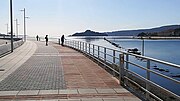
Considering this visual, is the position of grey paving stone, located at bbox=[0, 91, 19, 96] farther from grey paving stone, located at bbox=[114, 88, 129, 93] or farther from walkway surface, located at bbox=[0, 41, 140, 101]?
grey paving stone, located at bbox=[114, 88, 129, 93]

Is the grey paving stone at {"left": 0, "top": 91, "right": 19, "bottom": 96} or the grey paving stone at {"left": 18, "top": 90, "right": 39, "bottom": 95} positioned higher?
the grey paving stone at {"left": 18, "top": 90, "right": 39, "bottom": 95}

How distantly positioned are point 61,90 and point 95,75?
342 centimetres

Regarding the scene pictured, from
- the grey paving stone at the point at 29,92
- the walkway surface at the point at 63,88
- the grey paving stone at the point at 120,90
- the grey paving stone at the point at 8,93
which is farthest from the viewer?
the grey paving stone at the point at 120,90

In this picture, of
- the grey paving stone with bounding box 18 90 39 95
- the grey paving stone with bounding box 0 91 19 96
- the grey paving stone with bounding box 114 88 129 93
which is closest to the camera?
the grey paving stone with bounding box 0 91 19 96

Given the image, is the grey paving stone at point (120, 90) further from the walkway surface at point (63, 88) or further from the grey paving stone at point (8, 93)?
the grey paving stone at point (8, 93)

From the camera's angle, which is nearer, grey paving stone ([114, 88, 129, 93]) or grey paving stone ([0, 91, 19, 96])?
grey paving stone ([0, 91, 19, 96])

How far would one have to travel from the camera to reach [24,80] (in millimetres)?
10969

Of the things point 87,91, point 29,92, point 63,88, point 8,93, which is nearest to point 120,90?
point 87,91

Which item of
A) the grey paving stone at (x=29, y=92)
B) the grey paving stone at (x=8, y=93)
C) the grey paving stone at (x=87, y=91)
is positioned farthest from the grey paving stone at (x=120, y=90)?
the grey paving stone at (x=8, y=93)

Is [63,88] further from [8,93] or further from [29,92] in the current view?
[8,93]

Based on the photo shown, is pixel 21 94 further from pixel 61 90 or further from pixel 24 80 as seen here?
pixel 24 80

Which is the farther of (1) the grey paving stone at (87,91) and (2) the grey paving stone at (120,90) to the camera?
(2) the grey paving stone at (120,90)

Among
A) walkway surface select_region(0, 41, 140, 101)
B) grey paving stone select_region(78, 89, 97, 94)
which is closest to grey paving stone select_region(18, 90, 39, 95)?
walkway surface select_region(0, 41, 140, 101)

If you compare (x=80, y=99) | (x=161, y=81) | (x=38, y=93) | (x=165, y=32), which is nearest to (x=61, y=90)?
(x=38, y=93)
